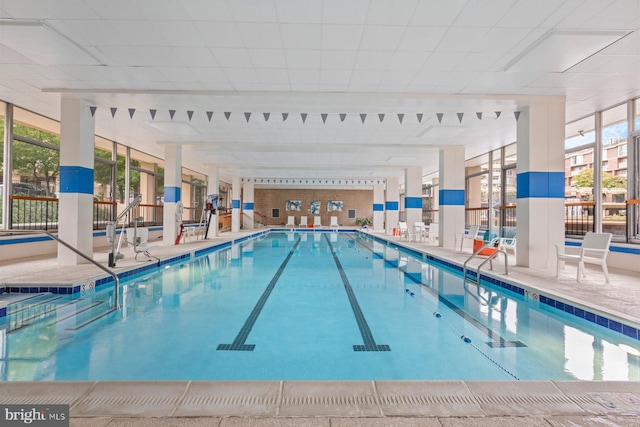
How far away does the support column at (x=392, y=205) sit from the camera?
17406 millimetres

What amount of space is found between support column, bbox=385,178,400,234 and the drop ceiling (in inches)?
395

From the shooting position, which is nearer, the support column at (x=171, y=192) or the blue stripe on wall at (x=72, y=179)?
the blue stripe on wall at (x=72, y=179)

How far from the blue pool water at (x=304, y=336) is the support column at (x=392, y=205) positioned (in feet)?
40.1

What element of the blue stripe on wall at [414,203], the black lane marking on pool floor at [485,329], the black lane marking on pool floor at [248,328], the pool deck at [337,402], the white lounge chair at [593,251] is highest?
the blue stripe on wall at [414,203]

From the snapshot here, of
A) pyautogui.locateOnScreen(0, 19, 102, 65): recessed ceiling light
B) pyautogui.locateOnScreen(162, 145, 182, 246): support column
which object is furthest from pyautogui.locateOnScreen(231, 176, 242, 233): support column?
pyautogui.locateOnScreen(0, 19, 102, 65): recessed ceiling light

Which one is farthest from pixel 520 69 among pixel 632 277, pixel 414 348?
pixel 414 348

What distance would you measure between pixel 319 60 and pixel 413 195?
10.3m

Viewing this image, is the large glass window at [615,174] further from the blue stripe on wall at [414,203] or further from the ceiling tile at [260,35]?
the blue stripe on wall at [414,203]

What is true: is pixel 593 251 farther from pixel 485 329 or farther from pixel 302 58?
pixel 302 58

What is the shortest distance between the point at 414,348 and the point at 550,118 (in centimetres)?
505

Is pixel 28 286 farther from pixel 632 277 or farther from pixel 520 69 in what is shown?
pixel 632 277

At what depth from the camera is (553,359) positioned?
2580 millimetres

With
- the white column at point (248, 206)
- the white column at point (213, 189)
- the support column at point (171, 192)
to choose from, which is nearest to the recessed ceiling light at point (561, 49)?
the support column at point (171, 192)

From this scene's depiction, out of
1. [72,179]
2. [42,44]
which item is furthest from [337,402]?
[72,179]
